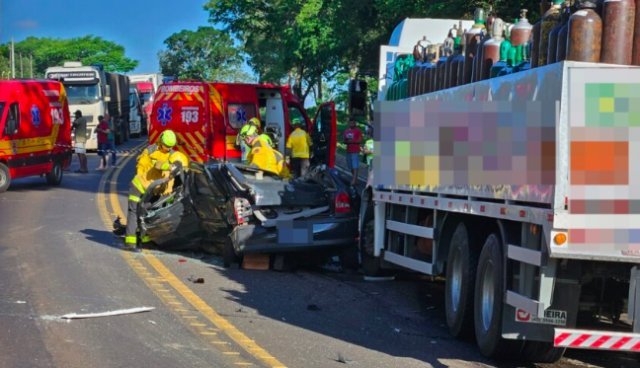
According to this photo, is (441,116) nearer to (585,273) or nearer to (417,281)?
(585,273)

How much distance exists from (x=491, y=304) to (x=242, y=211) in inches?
192

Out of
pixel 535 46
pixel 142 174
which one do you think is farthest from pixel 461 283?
pixel 142 174

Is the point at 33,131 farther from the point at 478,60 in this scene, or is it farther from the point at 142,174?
the point at 478,60

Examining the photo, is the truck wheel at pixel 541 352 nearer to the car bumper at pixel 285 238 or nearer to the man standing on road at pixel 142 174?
the car bumper at pixel 285 238

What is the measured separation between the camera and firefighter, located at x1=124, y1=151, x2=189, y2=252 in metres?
14.1

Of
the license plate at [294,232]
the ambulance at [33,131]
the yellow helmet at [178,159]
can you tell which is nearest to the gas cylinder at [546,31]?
the license plate at [294,232]

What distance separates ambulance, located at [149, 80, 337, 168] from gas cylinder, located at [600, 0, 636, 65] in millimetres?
16466

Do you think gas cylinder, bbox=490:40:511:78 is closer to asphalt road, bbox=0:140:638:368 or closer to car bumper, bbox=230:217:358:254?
asphalt road, bbox=0:140:638:368

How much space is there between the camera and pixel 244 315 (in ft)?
31.5

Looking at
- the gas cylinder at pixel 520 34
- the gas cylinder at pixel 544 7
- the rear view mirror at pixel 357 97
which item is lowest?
the rear view mirror at pixel 357 97

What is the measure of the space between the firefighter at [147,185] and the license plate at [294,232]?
239cm

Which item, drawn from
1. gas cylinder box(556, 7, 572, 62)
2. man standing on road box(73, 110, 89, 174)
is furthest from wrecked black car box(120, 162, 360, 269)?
man standing on road box(73, 110, 89, 174)

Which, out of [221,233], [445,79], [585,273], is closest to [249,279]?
[221,233]

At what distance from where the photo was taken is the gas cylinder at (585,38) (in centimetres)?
702
